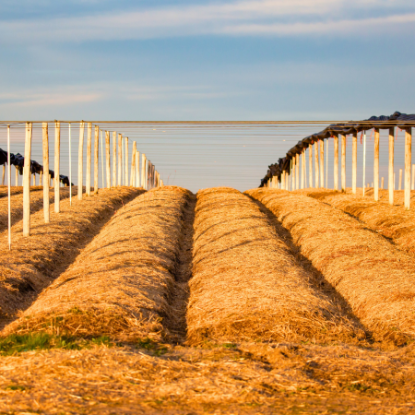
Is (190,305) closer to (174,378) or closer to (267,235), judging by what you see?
(174,378)

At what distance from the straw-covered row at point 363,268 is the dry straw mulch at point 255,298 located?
78 cm

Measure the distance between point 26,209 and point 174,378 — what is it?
1434cm

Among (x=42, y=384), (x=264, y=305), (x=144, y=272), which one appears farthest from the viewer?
(x=144, y=272)

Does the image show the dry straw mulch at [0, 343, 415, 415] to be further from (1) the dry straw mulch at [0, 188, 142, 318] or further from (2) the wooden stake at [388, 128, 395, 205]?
(2) the wooden stake at [388, 128, 395, 205]

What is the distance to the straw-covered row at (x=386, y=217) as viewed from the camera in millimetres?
19206

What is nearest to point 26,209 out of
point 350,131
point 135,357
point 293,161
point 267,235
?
point 267,235

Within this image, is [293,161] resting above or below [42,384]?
above

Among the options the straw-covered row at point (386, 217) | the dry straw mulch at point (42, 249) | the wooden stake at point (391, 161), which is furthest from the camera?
the wooden stake at point (391, 161)

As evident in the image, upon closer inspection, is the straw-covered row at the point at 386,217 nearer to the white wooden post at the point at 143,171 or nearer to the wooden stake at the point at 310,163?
the wooden stake at the point at 310,163

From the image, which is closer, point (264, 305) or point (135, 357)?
point (135, 357)

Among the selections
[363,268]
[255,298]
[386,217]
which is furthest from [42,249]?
[386,217]

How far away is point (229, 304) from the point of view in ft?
35.4

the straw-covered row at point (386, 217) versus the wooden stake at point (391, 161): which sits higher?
the wooden stake at point (391, 161)

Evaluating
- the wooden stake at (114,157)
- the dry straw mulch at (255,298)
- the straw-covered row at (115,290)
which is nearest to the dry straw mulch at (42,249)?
the straw-covered row at (115,290)
